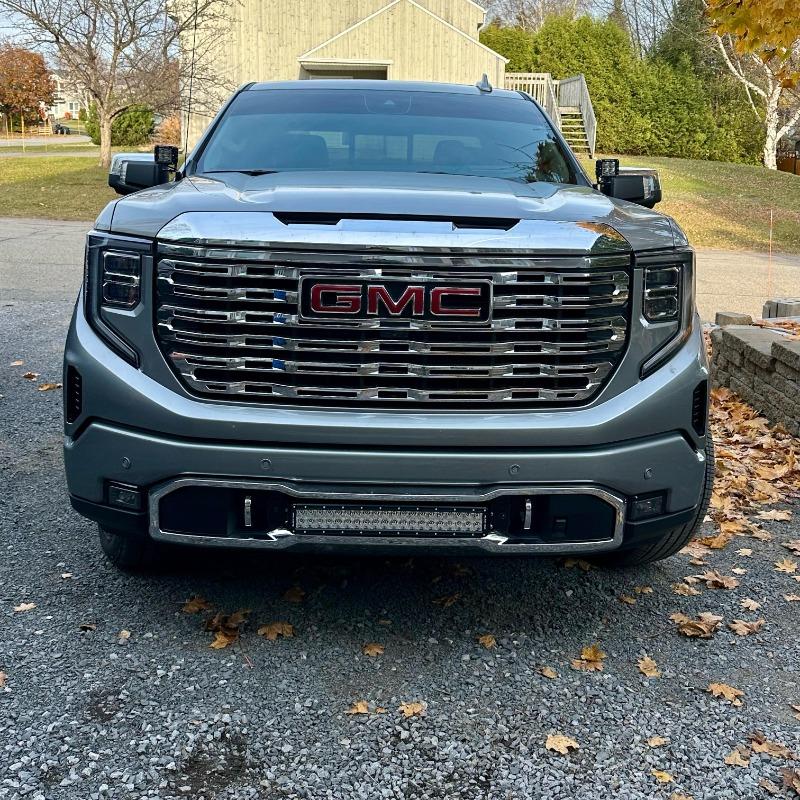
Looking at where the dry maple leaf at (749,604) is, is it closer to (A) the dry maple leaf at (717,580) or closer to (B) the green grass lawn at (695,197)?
(A) the dry maple leaf at (717,580)

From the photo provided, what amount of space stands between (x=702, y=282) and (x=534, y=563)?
10.4 metres

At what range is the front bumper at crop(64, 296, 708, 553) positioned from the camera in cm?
302

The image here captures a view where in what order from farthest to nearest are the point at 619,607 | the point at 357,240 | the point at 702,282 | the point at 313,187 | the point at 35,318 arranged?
the point at 702,282
the point at 35,318
the point at 619,607
the point at 313,187
the point at 357,240

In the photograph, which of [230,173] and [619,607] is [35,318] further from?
[619,607]

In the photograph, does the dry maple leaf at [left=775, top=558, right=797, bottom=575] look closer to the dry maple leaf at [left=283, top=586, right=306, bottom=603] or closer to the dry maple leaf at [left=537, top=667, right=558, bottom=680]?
the dry maple leaf at [left=537, top=667, right=558, bottom=680]

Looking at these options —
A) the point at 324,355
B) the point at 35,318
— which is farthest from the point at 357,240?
the point at 35,318

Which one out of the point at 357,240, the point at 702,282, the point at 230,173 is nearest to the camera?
the point at 357,240

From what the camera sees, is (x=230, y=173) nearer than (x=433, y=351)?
No

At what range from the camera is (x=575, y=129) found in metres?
31.2

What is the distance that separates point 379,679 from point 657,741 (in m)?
0.88

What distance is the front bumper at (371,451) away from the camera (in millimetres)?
3018

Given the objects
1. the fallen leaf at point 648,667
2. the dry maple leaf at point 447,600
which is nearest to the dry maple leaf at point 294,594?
the dry maple leaf at point 447,600

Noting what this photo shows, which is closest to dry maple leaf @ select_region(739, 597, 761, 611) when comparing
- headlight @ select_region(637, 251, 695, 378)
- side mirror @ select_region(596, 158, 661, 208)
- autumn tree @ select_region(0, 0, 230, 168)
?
headlight @ select_region(637, 251, 695, 378)

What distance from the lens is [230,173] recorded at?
4.09 m
